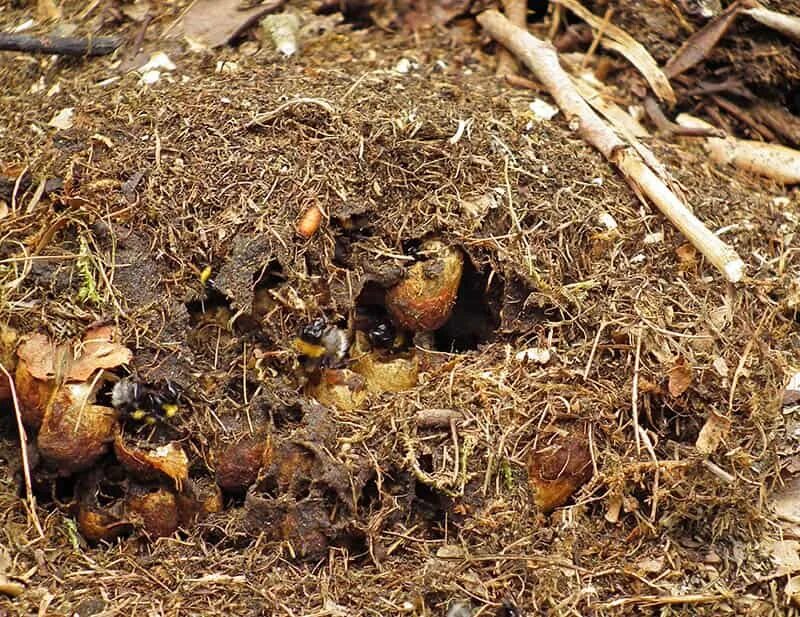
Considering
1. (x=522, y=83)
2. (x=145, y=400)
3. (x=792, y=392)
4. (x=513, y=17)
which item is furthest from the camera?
(x=513, y=17)

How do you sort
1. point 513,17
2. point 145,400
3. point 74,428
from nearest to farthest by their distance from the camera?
1. point 74,428
2. point 145,400
3. point 513,17

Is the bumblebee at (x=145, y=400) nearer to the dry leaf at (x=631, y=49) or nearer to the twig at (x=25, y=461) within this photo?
the twig at (x=25, y=461)

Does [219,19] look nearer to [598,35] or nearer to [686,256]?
[598,35]

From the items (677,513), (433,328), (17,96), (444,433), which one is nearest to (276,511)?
(444,433)

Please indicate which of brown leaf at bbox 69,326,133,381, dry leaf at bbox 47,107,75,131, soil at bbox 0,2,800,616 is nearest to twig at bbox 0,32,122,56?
soil at bbox 0,2,800,616

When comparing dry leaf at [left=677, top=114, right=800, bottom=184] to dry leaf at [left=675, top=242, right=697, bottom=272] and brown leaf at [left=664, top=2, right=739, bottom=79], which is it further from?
dry leaf at [left=675, top=242, right=697, bottom=272]

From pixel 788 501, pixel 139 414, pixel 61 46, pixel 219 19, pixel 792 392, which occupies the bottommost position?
pixel 788 501

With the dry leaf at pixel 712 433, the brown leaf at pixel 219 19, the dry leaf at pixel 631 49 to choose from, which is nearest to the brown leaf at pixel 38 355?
the brown leaf at pixel 219 19

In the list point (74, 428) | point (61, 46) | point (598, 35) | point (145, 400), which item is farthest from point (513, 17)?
point (74, 428)
